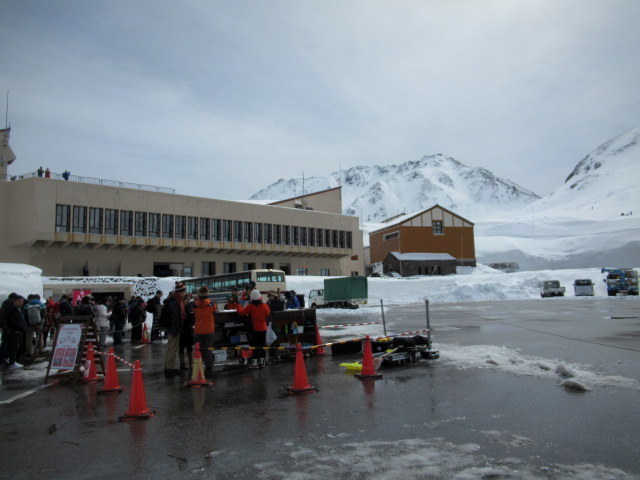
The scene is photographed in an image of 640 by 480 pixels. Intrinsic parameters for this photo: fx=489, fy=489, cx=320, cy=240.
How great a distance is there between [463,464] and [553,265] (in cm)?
9926

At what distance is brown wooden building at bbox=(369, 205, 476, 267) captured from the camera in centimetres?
7112

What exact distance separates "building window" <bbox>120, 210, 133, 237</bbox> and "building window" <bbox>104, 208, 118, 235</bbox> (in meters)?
0.57

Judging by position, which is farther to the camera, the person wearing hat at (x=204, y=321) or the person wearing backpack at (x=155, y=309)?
the person wearing backpack at (x=155, y=309)

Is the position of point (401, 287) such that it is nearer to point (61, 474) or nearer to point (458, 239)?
point (458, 239)

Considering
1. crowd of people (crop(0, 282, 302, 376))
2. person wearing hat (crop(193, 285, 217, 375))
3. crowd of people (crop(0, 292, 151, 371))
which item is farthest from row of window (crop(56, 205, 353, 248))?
person wearing hat (crop(193, 285, 217, 375))

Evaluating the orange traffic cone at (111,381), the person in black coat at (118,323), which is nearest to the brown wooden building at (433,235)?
the person in black coat at (118,323)

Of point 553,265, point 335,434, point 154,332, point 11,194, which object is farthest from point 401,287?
point 553,265

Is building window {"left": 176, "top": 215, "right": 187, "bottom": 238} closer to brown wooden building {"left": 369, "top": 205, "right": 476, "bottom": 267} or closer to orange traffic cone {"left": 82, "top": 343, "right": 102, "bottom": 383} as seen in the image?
brown wooden building {"left": 369, "top": 205, "right": 476, "bottom": 267}

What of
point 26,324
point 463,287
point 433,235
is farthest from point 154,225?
point 26,324

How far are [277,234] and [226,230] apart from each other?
23.1 ft

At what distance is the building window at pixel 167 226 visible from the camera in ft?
173

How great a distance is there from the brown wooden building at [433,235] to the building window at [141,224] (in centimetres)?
3561

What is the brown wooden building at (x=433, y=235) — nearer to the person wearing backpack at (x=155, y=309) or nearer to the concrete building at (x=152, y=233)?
the concrete building at (x=152, y=233)

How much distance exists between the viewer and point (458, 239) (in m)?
73.2
